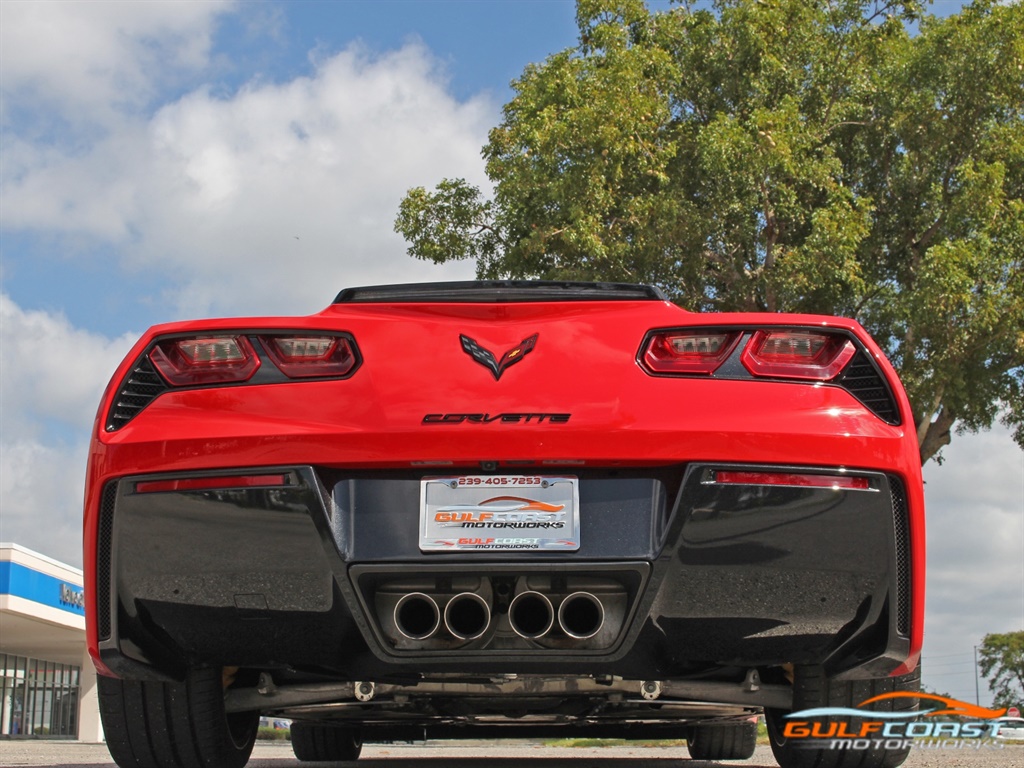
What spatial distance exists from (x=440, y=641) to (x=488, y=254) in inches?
646

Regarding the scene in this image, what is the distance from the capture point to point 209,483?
2885mm

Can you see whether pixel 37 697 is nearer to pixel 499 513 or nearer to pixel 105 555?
pixel 105 555

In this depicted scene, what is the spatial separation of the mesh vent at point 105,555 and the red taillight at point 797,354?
62.8 inches

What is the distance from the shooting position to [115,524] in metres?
2.93

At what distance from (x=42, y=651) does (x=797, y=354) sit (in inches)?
1674

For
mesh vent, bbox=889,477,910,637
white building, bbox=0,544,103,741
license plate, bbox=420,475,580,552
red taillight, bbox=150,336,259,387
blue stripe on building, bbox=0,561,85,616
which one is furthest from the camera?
white building, bbox=0,544,103,741

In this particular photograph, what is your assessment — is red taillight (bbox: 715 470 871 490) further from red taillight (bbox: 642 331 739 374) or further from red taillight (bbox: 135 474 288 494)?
red taillight (bbox: 135 474 288 494)

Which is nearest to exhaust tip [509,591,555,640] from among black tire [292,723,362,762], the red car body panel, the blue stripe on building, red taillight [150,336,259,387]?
the red car body panel

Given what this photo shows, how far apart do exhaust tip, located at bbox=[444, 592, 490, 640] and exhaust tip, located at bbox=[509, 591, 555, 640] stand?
0.22 feet

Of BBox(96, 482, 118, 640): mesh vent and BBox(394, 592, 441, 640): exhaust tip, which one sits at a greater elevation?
BBox(96, 482, 118, 640): mesh vent

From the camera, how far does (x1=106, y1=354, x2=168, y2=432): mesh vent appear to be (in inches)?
119

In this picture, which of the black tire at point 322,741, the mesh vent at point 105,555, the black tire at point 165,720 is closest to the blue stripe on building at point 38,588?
the black tire at point 322,741

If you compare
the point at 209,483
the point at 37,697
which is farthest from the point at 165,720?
the point at 37,697

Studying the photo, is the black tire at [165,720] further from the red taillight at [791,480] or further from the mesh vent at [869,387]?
the mesh vent at [869,387]
